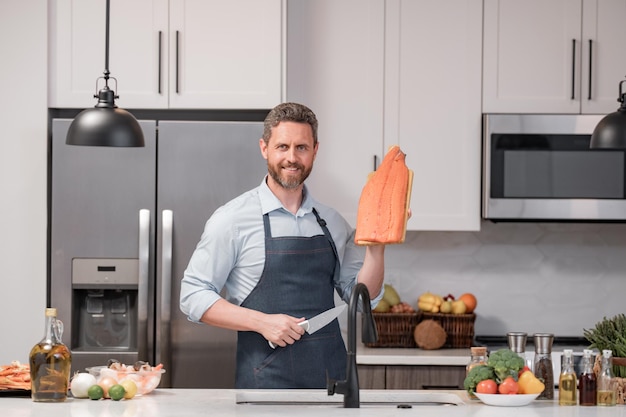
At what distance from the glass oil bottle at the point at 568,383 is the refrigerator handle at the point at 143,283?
1850 mm

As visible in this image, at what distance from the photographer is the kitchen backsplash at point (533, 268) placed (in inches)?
181

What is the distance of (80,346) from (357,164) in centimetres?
145

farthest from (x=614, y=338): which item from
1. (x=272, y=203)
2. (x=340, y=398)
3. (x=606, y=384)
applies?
(x=272, y=203)

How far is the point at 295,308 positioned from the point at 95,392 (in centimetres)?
82

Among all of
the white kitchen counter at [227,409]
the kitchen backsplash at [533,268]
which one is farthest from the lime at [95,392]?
the kitchen backsplash at [533,268]

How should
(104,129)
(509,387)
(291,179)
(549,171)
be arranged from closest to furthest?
(509,387) → (104,129) → (291,179) → (549,171)

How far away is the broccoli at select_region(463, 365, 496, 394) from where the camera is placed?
2504mm

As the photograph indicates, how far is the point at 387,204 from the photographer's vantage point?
2.61 metres

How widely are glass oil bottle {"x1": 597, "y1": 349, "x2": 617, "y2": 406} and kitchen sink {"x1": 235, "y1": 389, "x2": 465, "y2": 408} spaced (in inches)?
15.0

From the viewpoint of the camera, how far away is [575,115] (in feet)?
13.5

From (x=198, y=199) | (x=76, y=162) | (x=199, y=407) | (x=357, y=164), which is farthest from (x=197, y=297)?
(x=357, y=164)

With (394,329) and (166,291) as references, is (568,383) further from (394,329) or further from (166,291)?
(166,291)

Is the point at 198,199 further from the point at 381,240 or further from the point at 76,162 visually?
the point at 381,240

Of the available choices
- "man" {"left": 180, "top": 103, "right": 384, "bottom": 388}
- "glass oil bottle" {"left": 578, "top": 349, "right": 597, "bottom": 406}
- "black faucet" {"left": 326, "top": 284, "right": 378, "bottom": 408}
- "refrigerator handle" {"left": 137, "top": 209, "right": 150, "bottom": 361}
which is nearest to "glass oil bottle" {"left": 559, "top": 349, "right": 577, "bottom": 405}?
"glass oil bottle" {"left": 578, "top": 349, "right": 597, "bottom": 406}
